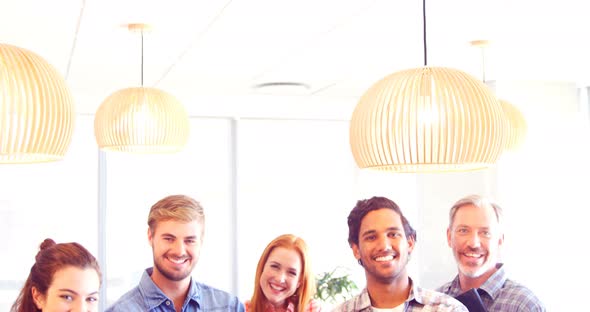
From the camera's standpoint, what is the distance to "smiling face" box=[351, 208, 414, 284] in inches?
107

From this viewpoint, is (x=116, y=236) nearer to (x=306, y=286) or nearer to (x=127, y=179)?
(x=127, y=179)

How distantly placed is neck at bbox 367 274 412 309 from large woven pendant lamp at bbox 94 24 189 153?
81.4 inches

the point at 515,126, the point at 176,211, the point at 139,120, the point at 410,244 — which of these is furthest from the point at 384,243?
the point at 515,126

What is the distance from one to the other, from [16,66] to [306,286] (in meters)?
1.45

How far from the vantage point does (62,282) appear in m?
2.53

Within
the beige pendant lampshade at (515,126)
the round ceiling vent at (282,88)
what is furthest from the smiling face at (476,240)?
the round ceiling vent at (282,88)

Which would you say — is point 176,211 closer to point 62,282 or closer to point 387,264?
point 62,282

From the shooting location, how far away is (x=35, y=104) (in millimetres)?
2551

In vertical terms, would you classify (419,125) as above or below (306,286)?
above

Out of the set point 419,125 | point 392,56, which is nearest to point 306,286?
point 419,125

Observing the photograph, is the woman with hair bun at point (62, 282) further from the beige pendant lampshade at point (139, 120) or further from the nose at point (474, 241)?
the beige pendant lampshade at point (139, 120)

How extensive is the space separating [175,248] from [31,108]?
80 cm

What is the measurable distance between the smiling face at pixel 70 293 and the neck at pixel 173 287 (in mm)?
579

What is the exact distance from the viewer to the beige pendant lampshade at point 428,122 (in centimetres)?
274
